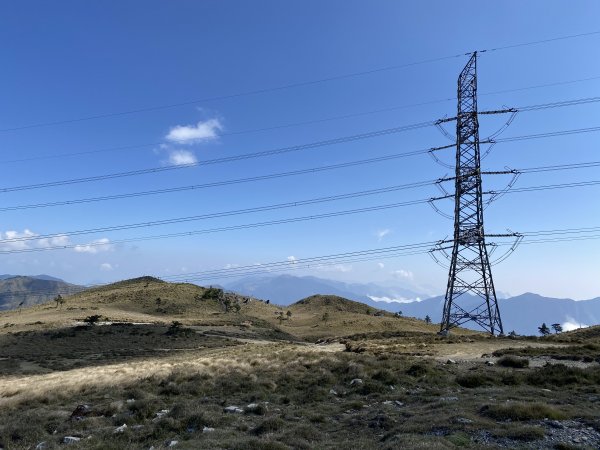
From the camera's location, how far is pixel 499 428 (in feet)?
41.0

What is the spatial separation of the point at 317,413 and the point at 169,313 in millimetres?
92550

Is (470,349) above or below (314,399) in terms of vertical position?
above

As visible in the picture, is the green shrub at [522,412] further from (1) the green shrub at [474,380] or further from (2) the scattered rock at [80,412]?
(2) the scattered rock at [80,412]

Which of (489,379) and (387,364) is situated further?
(387,364)

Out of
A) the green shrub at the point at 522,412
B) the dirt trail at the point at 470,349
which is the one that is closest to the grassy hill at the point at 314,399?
the green shrub at the point at 522,412

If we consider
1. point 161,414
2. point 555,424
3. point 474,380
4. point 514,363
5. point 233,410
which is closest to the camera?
point 555,424

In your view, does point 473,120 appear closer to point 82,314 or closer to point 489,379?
point 489,379

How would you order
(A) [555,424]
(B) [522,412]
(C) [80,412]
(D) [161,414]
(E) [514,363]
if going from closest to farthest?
(A) [555,424] < (B) [522,412] < (D) [161,414] < (C) [80,412] < (E) [514,363]

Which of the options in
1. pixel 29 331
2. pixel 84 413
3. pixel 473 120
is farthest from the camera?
pixel 29 331

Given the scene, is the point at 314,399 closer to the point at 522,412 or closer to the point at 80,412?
the point at 522,412

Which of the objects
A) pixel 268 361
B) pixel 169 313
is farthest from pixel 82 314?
pixel 268 361

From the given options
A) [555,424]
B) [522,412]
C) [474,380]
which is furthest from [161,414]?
[474,380]

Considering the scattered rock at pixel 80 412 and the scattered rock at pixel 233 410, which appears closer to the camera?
the scattered rock at pixel 233 410

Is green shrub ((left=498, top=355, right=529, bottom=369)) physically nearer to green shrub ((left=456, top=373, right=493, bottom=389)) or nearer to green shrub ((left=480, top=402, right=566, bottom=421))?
green shrub ((left=456, top=373, right=493, bottom=389))
